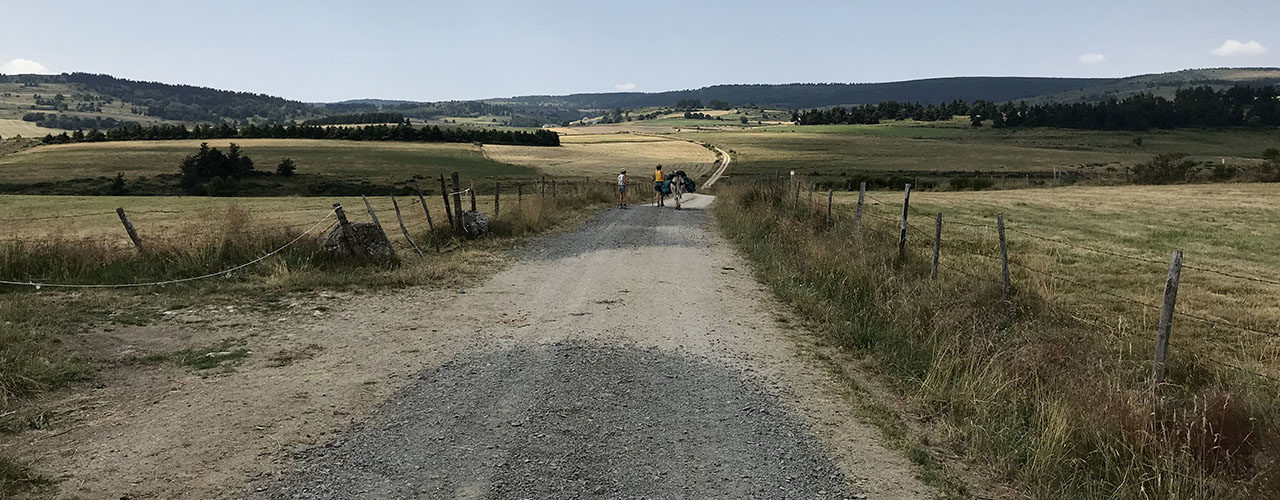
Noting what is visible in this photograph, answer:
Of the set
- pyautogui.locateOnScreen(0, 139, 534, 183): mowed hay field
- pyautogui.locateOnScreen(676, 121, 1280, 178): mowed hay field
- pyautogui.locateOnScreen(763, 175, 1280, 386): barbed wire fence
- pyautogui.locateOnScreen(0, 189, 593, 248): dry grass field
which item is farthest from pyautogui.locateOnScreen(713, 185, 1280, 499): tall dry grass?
pyautogui.locateOnScreen(0, 139, 534, 183): mowed hay field

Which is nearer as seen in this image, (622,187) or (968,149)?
(622,187)

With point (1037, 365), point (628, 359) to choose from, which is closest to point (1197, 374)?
point (1037, 365)

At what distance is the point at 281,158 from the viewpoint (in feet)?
289

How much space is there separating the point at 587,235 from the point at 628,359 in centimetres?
1155

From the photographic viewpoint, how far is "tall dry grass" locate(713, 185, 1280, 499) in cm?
496

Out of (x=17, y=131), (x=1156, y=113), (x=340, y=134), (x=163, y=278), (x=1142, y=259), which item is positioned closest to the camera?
(x=1142, y=259)

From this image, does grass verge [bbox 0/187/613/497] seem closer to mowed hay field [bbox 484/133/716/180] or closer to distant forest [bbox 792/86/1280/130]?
mowed hay field [bbox 484/133/716/180]

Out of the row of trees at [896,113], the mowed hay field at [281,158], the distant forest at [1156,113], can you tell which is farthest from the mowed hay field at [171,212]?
the row of trees at [896,113]

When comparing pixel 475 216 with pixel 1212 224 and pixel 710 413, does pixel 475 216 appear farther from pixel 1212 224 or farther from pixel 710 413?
pixel 1212 224

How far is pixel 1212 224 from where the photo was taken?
24.0 metres

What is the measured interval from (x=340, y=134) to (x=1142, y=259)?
5021 inches

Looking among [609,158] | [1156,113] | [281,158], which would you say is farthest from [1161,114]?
[281,158]

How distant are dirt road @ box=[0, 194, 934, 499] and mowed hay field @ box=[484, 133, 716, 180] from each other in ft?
191

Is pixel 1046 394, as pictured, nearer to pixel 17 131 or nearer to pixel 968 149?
pixel 968 149
